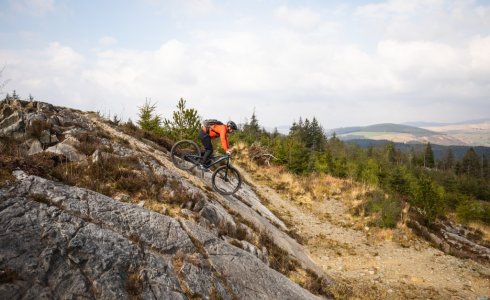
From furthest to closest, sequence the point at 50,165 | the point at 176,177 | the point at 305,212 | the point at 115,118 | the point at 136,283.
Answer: the point at 305,212
the point at 115,118
the point at 176,177
the point at 50,165
the point at 136,283

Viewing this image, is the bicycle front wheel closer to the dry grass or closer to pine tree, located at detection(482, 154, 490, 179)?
the dry grass

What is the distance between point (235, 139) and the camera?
1565 inches

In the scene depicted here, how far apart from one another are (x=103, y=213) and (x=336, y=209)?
796 inches

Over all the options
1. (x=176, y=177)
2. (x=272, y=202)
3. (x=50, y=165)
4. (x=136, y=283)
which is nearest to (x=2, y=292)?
(x=136, y=283)

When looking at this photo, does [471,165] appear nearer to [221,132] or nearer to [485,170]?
[485,170]

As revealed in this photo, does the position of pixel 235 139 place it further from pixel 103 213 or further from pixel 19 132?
pixel 103 213

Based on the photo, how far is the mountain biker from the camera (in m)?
11.7

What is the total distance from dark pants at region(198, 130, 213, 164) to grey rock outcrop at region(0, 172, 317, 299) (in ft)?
15.3

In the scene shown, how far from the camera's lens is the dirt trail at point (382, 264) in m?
12.6

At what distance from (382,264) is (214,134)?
448 inches

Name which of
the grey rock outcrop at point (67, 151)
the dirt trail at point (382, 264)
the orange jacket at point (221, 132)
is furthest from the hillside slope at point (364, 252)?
the grey rock outcrop at point (67, 151)

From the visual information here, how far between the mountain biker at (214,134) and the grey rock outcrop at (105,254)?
4.21 m

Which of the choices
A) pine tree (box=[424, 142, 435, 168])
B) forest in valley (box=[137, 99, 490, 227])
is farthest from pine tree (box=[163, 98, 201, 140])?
pine tree (box=[424, 142, 435, 168])

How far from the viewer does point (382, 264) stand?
15555 millimetres
